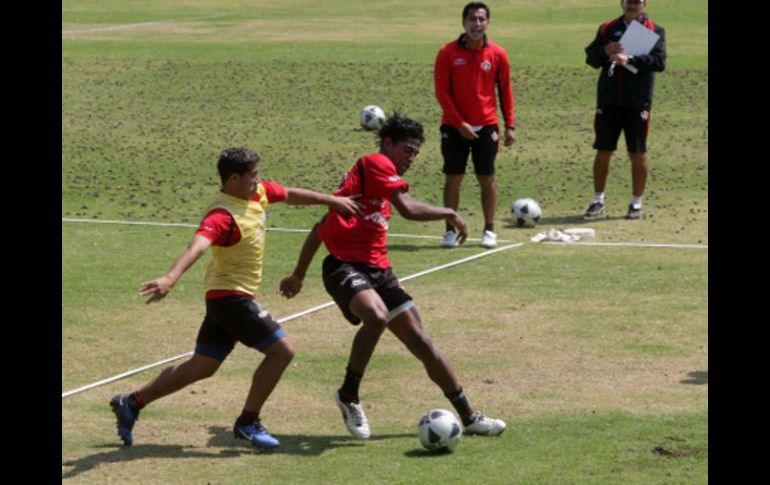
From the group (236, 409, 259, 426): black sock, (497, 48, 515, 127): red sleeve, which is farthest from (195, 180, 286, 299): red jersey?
(497, 48, 515, 127): red sleeve

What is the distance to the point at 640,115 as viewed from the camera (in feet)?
65.5

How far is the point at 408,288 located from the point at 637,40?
5.46m

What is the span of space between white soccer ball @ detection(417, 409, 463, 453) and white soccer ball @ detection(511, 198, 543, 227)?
902 centimetres

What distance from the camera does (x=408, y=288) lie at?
53.2ft

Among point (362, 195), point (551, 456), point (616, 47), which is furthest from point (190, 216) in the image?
point (551, 456)

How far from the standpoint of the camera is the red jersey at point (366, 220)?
37.7 feet

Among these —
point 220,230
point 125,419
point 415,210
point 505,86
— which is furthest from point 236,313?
point 505,86

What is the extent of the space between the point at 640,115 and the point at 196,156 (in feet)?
26.3

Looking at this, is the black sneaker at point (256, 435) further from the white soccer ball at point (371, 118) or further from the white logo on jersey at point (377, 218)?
the white soccer ball at point (371, 118)

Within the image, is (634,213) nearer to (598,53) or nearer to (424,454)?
(598,53)

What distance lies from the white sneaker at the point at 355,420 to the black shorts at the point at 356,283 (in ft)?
2.06

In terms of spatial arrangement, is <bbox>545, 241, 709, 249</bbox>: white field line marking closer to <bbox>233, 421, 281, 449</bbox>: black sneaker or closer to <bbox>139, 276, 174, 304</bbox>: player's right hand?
<bbox>233, 421, 281, 449</bbox>: black sneaker

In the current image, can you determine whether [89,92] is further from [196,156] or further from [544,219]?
[544,219]

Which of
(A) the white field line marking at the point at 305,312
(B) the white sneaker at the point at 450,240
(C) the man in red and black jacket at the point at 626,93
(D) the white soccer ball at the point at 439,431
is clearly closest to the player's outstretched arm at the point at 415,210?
(D) the white soccer ball at the point at 439,431
